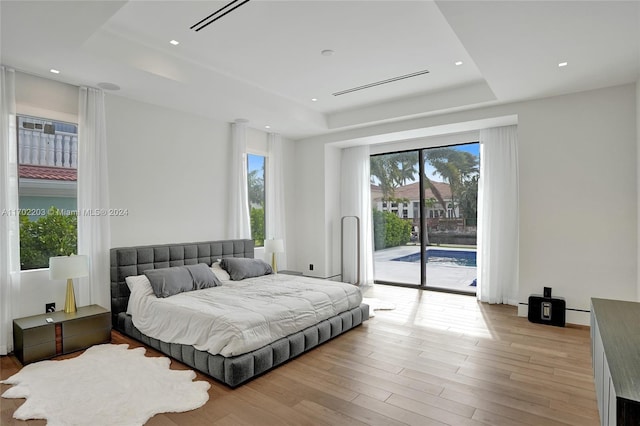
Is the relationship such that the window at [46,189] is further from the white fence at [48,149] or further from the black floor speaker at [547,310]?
the black floor speaker at [547,310]

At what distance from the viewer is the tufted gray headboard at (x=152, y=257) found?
14.2 feet

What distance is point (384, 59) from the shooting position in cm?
412

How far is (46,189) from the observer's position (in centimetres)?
399

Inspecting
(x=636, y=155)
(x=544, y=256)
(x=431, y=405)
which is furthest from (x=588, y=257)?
(x=431, y=405)

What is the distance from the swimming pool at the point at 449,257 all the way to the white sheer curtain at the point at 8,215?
5.83m

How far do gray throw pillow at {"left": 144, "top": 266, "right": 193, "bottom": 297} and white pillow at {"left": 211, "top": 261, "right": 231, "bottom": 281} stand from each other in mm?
631

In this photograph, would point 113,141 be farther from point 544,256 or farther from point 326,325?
point 544,256

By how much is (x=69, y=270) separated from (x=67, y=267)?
4cm

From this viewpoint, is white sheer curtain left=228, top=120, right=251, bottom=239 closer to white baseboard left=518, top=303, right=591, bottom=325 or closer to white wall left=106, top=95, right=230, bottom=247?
white wall left=106, top=95, right=230, bottom=247

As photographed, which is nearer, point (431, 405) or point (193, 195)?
point (431, 405)

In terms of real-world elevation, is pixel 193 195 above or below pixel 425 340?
above

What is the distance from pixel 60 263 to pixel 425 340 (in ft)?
12.8

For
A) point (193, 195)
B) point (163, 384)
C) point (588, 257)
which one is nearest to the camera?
point (163, 384)

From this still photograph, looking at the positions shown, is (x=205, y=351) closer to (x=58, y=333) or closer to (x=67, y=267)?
(x=58, y=333)
